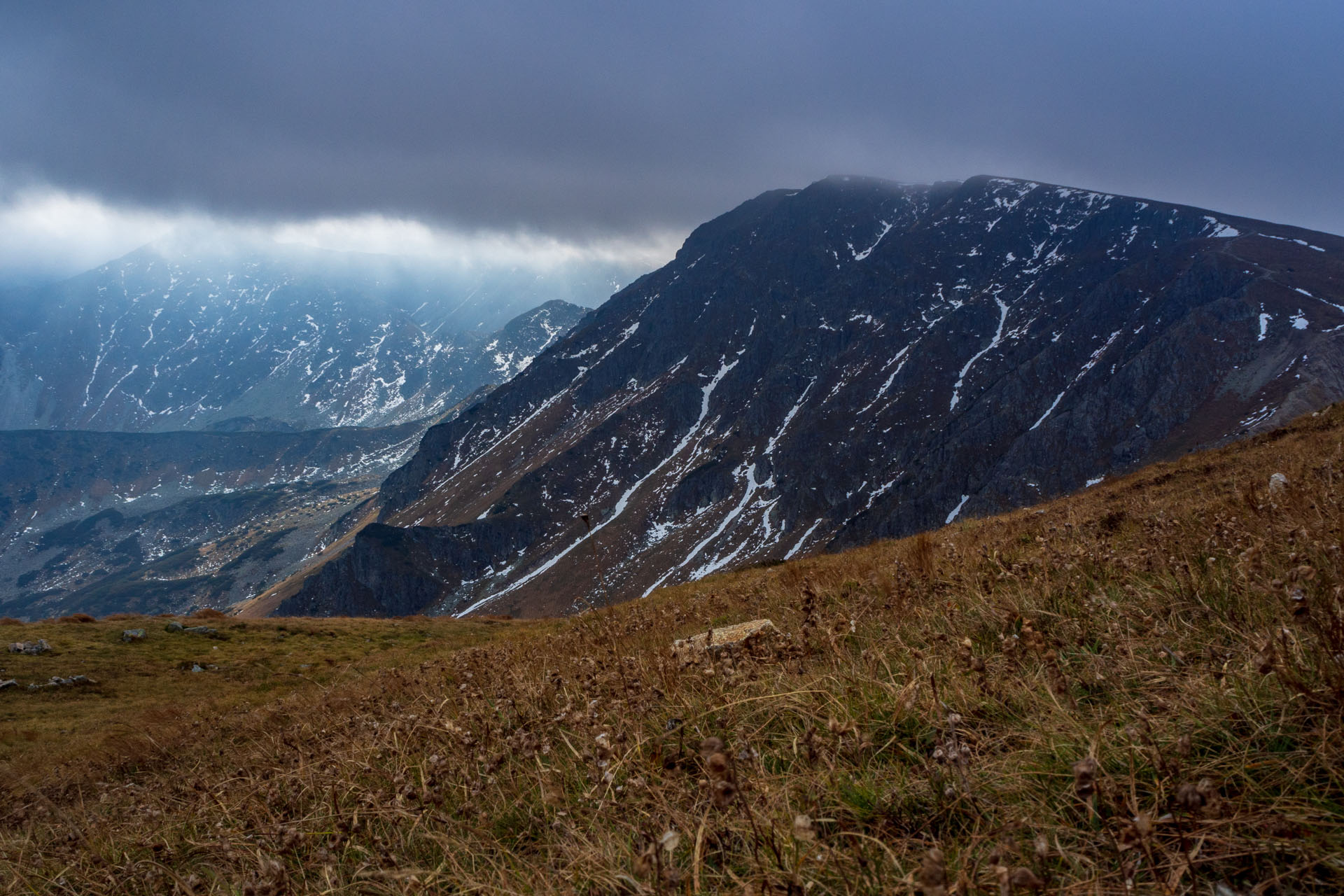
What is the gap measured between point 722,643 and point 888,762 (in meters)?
3.00

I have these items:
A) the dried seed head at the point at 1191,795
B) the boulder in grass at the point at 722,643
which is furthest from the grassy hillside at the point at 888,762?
the boulder in grass at the point at 722,643

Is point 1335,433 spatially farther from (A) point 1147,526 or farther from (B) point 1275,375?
(B) point 1275,375

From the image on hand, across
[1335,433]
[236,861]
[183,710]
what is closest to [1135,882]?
[236,861]

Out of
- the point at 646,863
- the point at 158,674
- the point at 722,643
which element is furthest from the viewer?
the point at 158,674

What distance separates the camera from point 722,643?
222 inches

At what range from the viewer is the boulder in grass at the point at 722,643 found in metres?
4.36

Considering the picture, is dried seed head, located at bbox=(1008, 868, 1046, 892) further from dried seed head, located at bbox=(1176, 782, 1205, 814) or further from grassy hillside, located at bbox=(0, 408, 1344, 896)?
dried seed head, located at bbox=(1176, 782, 1205, 814)

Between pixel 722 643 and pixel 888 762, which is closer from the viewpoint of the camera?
pixel 888 762

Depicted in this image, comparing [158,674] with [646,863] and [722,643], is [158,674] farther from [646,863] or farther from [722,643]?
[646,863]

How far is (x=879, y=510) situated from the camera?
6713 inches

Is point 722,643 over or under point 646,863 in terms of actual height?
under

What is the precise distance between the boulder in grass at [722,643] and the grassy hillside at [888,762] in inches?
5.3

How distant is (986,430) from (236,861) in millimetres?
199947

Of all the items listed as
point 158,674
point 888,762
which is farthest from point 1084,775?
point 158,674
